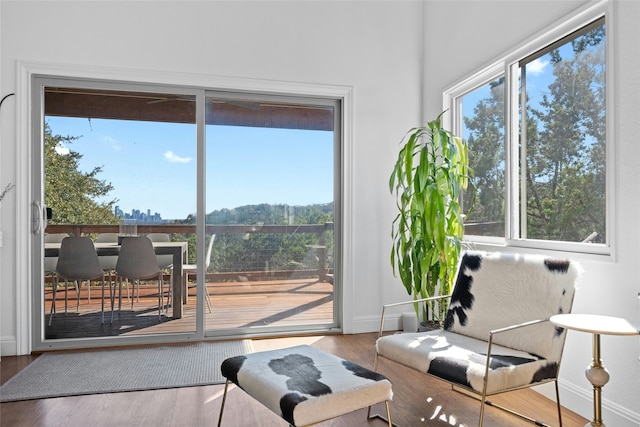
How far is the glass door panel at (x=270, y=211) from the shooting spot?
3.95 meters

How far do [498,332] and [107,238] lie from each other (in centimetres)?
307

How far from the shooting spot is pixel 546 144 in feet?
9.39

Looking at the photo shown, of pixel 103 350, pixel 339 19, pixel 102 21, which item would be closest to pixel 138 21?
pixel 102 21

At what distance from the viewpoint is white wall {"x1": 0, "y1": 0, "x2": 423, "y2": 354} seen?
135 inches

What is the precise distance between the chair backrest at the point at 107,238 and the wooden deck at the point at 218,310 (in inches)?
14.1

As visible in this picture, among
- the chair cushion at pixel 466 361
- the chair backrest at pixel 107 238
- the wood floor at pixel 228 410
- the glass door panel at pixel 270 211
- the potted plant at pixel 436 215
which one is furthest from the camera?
the glass door panel at pixel 270 211

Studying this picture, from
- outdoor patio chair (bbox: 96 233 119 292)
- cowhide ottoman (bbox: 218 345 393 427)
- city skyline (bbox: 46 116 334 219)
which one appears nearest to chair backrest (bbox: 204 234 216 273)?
city skyline (bbox: 46 116 334 219)

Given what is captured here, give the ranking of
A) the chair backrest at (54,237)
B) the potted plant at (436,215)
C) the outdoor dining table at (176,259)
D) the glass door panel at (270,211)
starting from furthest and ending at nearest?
the glass door panel at (270,211) < the outdoor dining table at (176,259) < the chair backrest at (54,237) < the potted plant at (436,215)

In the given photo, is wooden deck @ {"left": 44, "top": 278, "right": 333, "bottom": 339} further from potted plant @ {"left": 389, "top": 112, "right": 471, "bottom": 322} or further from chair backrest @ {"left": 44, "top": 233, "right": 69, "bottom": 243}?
potted plant @ {"left": 389, "top": 112, "right": 471, "bottom": 322}

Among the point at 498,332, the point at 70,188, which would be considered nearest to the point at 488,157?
the point at 498,332

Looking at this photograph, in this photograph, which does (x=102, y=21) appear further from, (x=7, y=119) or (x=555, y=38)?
(x=555, y=38)

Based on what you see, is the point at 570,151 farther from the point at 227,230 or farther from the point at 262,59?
the point at 227,230

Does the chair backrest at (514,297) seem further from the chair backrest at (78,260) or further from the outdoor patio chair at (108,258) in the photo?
the chair backrest at (78,260)

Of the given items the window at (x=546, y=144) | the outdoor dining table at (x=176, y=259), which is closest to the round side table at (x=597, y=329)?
the window at (x=546, y=144)
